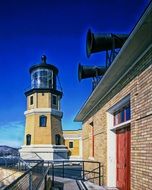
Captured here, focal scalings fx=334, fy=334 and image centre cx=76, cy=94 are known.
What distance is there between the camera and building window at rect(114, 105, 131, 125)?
9309 mm

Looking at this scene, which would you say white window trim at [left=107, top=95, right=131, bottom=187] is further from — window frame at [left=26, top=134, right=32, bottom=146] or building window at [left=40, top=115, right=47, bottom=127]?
window frame at [left=26, top=134, right=32, bottom=146]

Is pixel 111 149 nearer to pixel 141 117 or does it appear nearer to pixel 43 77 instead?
pixel 141 117

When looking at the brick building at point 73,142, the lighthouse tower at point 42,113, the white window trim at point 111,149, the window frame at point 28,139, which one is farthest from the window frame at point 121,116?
the brick building at point 73,142

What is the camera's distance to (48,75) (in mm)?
37031

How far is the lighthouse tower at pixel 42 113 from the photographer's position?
120 feet

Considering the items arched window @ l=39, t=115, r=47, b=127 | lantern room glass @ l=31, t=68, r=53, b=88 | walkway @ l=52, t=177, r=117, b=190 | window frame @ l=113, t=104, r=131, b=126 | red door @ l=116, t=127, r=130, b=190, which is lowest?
walkway @ l=52, t=177, r=117, b=190

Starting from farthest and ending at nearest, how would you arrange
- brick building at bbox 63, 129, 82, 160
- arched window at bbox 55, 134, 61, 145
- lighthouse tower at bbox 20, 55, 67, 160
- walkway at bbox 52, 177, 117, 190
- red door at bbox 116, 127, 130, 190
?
brick building at bbox 63, 129, 82, 160 < arched window at bbox 55, 134, 61, 145 < lighthouse tower at bbox 20, 55, 67, 160 < walkway at bbox 52, 177, 117, 190 < red door at bbox 116, 127, 130, 190

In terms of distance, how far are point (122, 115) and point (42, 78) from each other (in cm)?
2735

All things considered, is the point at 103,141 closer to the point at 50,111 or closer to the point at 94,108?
the point at 94,108

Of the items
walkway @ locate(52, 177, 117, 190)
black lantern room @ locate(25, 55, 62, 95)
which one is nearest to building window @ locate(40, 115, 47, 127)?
black lantern room @ locate(25, 55, 62, 95)

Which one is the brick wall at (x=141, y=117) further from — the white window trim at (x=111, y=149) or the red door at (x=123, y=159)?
the white window trim at (x=111, y=149)

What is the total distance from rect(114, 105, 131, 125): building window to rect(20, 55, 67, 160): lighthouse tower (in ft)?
84.2

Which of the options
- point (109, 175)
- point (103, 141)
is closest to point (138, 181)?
point (109, 175)

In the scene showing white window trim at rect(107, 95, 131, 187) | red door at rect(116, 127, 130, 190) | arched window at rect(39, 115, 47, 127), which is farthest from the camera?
arched window at rect(39, 115, 47, 127)
